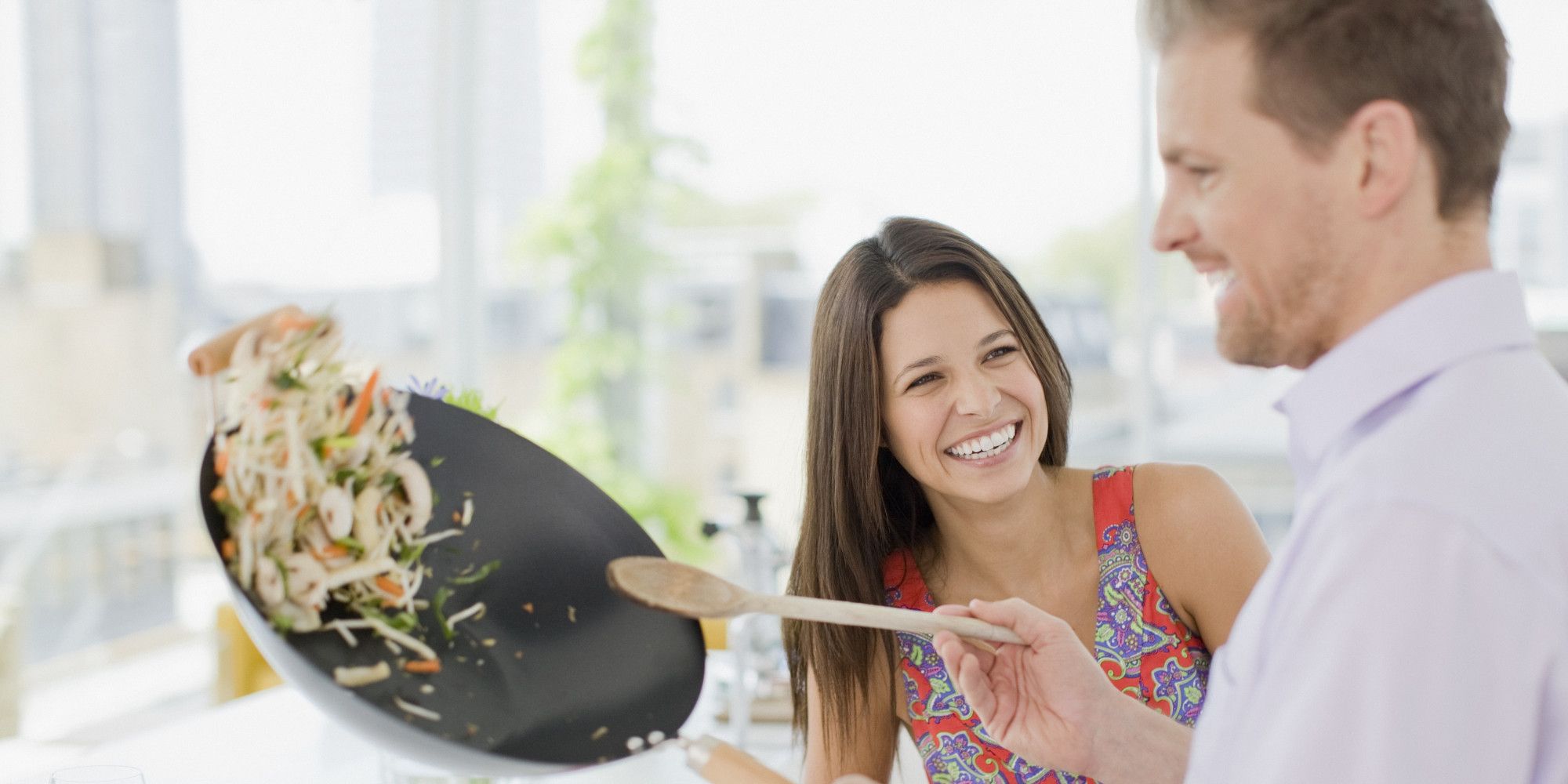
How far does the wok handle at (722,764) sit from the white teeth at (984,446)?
639mm

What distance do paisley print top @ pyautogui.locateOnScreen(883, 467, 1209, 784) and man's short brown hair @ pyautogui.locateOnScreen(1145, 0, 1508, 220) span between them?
0.96 meters

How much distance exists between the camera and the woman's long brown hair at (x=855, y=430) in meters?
1.67

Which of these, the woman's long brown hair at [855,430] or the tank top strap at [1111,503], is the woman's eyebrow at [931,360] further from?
the tank top strap at [1111,503]

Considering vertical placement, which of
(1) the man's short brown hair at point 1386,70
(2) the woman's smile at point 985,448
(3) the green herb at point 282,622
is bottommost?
(3) the green herb at point 282,622

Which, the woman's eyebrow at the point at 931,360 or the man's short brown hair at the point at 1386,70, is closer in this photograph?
the man's short brown hair at the point at 1386,70

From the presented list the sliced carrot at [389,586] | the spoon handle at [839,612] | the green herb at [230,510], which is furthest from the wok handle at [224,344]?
the spoon handle at [839,612]

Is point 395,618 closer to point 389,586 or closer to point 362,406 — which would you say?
point 389,586

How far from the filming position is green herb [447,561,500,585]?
1254 mm

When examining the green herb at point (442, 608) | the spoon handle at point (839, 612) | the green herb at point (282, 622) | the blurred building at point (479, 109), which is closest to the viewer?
the green herb at point (282, 622)

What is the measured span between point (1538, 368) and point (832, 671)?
1.01 m

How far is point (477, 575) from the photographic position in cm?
127

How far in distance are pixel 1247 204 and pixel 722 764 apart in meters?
0.62

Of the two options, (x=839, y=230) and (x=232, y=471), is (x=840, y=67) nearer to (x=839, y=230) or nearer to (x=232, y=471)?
(x=839, y=230)

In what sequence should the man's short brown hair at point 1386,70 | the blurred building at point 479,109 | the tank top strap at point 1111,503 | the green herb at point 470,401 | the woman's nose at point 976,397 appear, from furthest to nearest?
the blurred building at point 479,109, the tank top strap at point 1111,503, the woman's nose at point 976,397, the green herb at point 470,401, the man's short brown hair at point 1386,70
